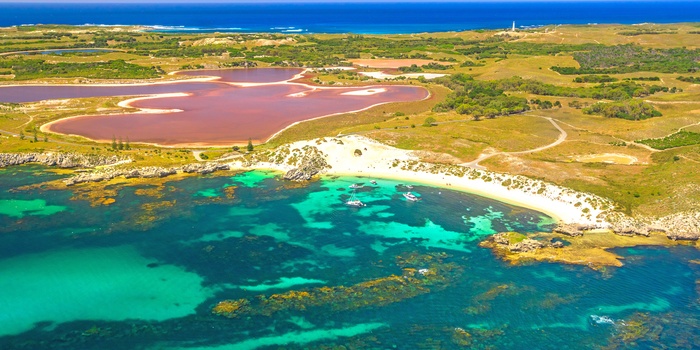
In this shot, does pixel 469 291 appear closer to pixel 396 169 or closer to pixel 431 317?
pixel 431 317

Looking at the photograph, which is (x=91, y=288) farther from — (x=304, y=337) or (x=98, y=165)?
(x=98, y=165)

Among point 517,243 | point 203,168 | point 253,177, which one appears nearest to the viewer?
point 517,243

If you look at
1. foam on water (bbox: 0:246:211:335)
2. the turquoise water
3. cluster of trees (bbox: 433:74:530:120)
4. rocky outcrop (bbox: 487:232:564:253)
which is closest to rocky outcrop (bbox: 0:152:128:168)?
the turquoise water

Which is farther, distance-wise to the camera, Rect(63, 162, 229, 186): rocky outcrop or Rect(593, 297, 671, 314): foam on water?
Rect(63, 162, 229, 186): rocky outcrop

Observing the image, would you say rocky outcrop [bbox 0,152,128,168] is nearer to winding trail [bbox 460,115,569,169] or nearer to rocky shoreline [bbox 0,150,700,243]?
rocky shoreline [bbox 0,150,700,243]

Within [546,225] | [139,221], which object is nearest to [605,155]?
[546,225]

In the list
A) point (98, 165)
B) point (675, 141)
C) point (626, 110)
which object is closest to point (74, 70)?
point (98, 165)
